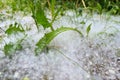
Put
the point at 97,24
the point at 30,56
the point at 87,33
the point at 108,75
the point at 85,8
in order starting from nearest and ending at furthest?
the point at 108,75, the point at 30,56, the point at 87,33, the point at 97,24, the point at 85,8

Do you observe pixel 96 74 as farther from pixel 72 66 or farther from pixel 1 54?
pixel 1 54

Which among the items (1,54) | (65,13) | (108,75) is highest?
(65,13)

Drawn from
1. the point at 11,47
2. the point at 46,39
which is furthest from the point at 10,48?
the point at 46,39

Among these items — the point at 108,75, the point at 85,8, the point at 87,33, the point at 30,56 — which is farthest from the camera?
the point at 85,8

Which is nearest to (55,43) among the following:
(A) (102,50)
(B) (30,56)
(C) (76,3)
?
(B) (30,56)

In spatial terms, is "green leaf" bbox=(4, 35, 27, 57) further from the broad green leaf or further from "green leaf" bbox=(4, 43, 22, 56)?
the broad green leaf

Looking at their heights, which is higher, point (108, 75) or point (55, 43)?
point (55, 43)

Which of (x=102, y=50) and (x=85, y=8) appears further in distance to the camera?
(x=85, y=8)

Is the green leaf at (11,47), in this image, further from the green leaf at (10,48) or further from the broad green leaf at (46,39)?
the broad green leaf at (46,39)

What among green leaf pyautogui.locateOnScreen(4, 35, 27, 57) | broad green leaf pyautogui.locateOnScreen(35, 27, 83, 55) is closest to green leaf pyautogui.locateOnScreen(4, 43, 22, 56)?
green leaf pyautogui.locateOnScreen(4, 35, 27, 57)

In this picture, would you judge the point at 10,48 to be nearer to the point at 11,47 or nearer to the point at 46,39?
the point at 11,47

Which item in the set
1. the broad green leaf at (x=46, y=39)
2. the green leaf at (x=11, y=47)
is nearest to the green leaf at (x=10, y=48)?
the green leaf at (x=11, y=47)
